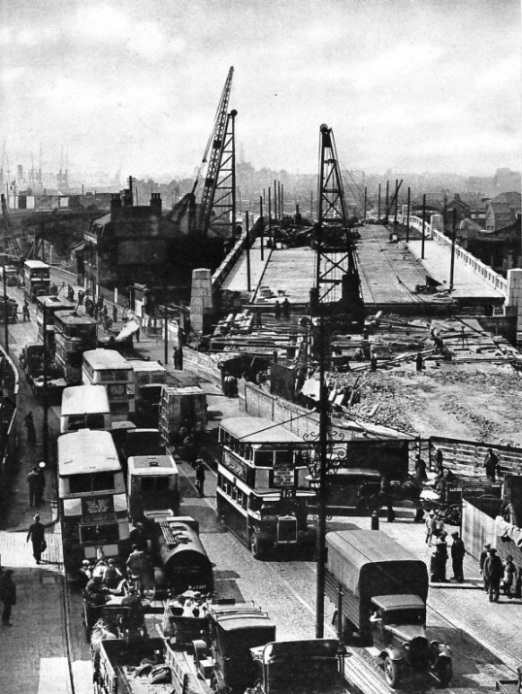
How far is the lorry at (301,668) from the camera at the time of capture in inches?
534

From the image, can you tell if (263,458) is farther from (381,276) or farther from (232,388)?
(381,276)

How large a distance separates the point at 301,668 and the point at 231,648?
4.32 ft

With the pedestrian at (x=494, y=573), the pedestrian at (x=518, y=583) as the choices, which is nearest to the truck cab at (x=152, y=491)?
the pedestrian at (x=494, y=573)

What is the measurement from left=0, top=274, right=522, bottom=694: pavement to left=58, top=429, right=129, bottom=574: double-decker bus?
3.84ft

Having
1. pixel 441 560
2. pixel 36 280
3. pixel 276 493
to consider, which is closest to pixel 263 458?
pixel 276 493

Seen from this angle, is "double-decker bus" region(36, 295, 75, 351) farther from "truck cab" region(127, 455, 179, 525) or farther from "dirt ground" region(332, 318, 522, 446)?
"truck cab" region(127, 455, 179, 525)

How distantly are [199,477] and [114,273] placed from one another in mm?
36322

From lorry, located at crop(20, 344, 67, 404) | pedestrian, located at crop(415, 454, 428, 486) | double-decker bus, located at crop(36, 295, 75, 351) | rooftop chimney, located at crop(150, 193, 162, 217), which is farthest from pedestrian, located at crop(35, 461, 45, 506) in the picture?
rooftop chimney, located at crop(150, 193, 162, 217)

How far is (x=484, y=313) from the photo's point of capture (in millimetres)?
50594

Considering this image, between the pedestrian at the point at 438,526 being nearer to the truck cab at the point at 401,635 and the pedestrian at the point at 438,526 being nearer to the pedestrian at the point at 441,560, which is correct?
the pedestrian at the point at 441,560

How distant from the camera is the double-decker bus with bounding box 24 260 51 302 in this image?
55.0m

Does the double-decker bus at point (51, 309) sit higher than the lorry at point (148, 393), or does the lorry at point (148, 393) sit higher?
the double-decker bus at point (51, 309)

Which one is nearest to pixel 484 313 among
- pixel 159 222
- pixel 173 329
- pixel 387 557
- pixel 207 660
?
pixel 173 329

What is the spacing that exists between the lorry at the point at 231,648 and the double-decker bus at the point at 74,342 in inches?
873
